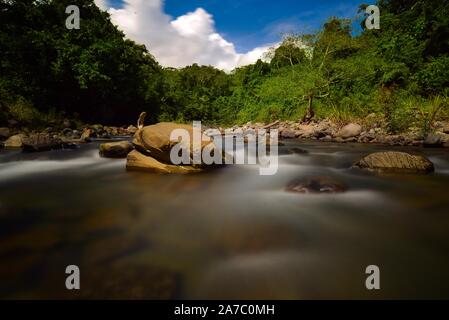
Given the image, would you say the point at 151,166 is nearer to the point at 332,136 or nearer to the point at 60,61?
the point at 332,136

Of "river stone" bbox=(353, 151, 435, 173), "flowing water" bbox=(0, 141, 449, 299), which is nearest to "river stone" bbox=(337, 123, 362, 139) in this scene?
"river stone" bbox=(353, 151, 435, 173)

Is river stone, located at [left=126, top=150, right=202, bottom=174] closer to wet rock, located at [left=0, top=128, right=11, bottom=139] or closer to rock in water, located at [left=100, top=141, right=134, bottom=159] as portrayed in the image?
rock in water, located at [left=100, top=141, right=134, bottom=159]

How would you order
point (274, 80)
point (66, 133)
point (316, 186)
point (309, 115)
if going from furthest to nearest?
1. point (274, 80)
2. point (309, 115)
3. point (66, 133)
4. point (316, 186)

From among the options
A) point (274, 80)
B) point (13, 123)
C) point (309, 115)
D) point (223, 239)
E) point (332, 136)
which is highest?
point (274, 80)

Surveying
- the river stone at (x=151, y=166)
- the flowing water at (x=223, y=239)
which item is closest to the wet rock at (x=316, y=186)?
the flowing water at (x=223, y=239)

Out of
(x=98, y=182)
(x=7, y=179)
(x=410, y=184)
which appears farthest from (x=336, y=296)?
(x=7, y=179)

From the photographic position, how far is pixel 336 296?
1450 mm

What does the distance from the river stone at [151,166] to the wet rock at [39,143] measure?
4.13 meters

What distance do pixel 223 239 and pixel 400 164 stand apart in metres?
3.66

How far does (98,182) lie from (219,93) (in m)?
25.8

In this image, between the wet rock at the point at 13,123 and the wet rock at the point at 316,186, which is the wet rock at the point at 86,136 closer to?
the wet rock at the point at 13,123

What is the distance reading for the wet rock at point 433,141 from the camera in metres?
7.16

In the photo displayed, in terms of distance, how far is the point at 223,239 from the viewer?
2.18m
